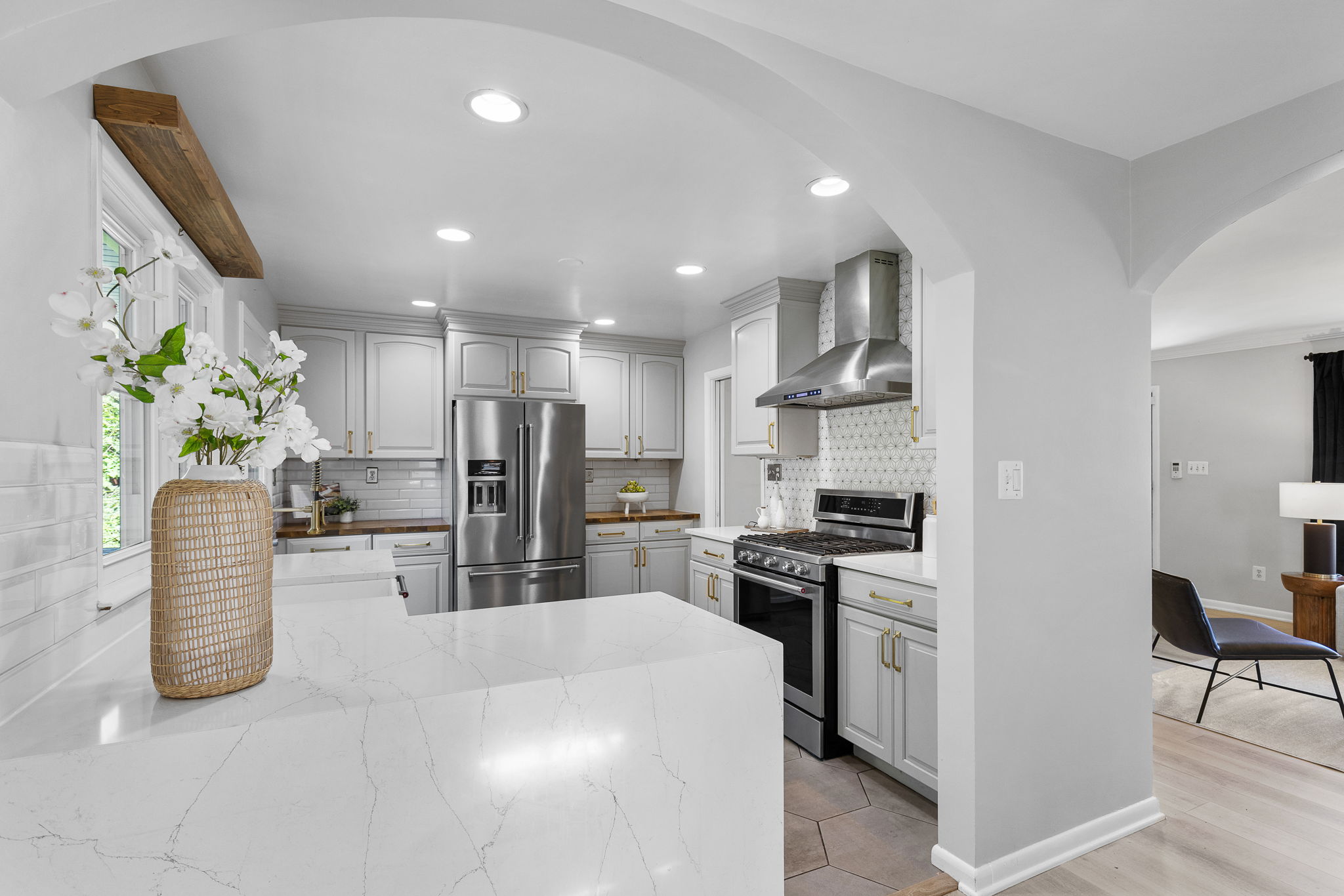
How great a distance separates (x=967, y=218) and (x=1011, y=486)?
801 millimetres

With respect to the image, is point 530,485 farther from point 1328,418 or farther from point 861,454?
point 1328,418

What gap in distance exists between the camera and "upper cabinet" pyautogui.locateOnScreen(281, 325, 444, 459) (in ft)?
14.8

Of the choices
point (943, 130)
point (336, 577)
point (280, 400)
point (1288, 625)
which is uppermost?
point (943, 130)

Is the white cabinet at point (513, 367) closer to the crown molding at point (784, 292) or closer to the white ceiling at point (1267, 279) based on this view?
the crown molding at point (784, 292)

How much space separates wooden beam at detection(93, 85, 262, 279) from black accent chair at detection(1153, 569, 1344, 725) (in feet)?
13.3

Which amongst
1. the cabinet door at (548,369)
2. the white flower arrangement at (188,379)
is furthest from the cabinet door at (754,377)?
the white flower arrangement at (188,379)

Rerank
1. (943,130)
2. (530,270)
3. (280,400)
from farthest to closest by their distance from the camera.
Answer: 1. (530,270)
2. (943,130)
3. (280,400)

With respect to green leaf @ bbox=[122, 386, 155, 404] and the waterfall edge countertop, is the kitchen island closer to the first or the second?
green leaf @ bbox=[122, 386, 155, 404]

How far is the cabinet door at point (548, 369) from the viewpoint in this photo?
4.88 m

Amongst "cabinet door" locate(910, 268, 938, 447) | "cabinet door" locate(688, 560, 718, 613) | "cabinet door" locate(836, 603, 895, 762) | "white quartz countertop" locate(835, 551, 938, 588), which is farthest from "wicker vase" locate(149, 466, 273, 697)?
"cabinet door" locate(688, 560, 718, 613)

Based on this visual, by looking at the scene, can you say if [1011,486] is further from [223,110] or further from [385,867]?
[223,110]

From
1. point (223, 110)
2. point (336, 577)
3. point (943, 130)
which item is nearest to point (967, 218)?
point (943, 130)

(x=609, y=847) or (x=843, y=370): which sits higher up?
(x=843, y=370)

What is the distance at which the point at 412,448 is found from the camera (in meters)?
4.73
